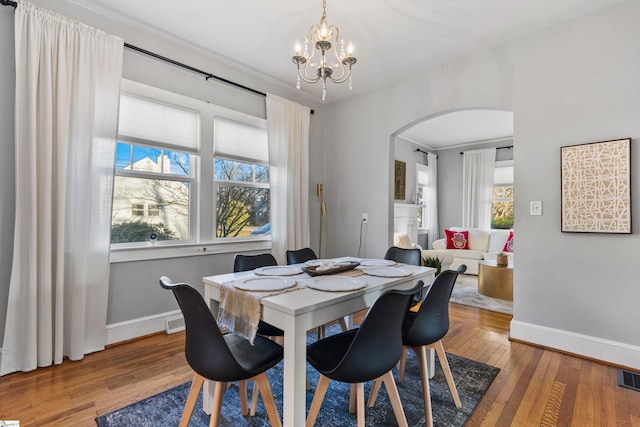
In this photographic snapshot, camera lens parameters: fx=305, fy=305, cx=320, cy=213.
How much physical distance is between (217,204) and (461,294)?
11.3 ft

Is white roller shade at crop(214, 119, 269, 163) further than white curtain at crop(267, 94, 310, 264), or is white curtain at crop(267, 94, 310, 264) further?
white curtain at crop(267, 94, 310, 264)

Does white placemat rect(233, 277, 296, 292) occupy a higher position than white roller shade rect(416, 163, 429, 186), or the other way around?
white roller shade rect(416, 163, 429, 186)

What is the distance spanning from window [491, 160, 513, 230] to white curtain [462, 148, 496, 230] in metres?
0.12

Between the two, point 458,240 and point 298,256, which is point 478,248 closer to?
point 458,240

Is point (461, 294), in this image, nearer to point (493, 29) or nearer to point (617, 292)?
point (617, 292)

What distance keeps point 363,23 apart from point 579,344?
3.18m

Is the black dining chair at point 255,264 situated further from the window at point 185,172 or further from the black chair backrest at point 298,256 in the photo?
the window at point 185,172

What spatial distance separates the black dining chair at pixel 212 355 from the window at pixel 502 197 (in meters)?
6.22

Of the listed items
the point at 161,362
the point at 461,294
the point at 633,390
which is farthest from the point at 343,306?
the point at 461,294

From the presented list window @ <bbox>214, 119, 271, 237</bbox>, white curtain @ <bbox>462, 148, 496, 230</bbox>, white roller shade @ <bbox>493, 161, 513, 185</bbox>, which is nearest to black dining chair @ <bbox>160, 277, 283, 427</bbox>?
window @ <bbox>214, 119, 271, 237</bbox>

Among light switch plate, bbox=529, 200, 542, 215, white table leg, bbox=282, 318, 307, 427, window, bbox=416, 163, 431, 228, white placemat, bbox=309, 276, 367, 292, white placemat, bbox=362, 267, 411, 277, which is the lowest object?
white table leg, bbox=282, 318, 307, 427

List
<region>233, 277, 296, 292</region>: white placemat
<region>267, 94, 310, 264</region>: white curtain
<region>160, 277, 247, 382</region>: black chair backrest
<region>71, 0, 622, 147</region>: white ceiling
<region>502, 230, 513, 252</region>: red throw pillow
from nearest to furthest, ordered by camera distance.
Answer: <region>160, 277, 247, 382</region>: black chair backrest, <region>233, 277, 296, 292</region>: white placemat, <region>71, 0, 622, 147</region>: white ceiling, <region>267, 94, 310, 264</region>: white curtain, <region>502, 230, 513, 252</region>: red throw pillow

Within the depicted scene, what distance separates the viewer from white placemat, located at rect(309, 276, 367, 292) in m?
1.54

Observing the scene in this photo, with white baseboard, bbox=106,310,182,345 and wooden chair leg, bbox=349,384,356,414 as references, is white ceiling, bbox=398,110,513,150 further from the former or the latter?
white baseboard, bbox=106,310,182,345
